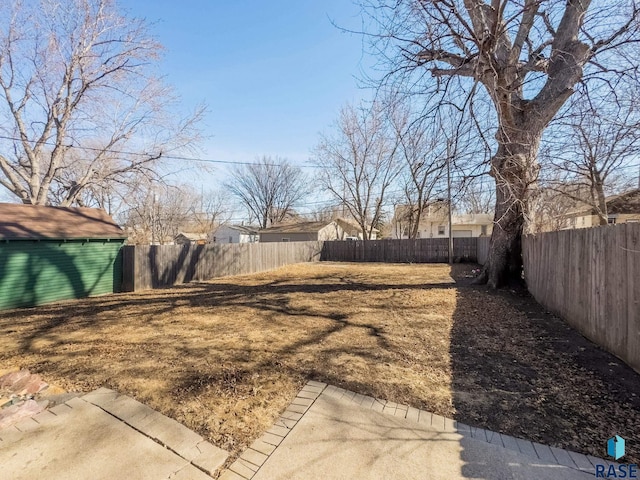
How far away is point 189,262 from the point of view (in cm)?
1176

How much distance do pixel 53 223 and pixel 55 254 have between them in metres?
1.06

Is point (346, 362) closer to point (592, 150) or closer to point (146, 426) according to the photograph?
point (146, 426)

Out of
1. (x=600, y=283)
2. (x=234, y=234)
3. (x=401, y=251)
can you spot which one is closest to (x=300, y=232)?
(x=234, y=234)

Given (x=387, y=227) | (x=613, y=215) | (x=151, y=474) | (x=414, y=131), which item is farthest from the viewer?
(x=387, y=227)

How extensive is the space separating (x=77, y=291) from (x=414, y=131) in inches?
378

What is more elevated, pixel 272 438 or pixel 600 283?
pixel 600 283

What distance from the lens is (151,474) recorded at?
6.33 ft

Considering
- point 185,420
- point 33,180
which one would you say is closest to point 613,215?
point 185,420

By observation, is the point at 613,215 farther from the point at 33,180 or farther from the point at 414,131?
the point at 33,180

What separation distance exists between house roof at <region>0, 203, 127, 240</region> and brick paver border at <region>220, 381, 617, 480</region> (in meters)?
8.68

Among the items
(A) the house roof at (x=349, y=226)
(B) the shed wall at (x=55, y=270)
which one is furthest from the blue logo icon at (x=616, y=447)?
(A) the house roof at (x=349, y=226)

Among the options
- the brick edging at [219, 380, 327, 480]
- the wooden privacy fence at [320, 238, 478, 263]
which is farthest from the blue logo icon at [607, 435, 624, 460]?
the wooden privacy fence at [320, 238, 478, 263]

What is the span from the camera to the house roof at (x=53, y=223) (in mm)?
7900

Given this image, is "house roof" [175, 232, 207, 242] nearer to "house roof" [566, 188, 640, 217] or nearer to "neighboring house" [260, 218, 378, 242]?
"neighboring house" [260, 218, 378, 242]
